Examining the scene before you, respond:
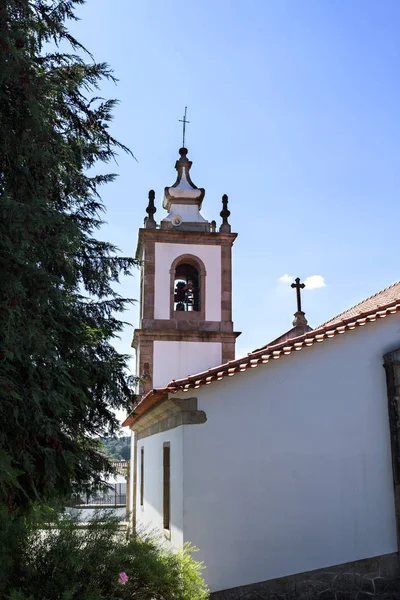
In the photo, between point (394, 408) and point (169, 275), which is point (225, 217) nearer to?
point (169, 275)

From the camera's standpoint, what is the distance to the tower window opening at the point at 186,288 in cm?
1989

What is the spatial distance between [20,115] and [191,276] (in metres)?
14.3

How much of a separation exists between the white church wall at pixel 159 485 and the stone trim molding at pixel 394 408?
307cm

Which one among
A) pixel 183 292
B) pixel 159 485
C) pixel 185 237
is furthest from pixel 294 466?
pixel 185 237

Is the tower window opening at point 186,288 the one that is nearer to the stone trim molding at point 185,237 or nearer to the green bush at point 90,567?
the stone trim molding at point 185,237

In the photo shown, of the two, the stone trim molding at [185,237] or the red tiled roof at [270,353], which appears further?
the stone trim molding at [185,237]

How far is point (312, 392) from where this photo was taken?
8773 millimetres

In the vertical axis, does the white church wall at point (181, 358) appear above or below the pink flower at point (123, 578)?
above

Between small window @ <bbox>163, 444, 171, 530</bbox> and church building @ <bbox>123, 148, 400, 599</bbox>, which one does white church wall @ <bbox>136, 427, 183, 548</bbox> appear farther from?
small window @ <bbox>163, 444, 171, 530</bbox>

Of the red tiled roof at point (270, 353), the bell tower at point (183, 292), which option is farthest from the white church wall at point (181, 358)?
the red tiled roof at point (270, 353)

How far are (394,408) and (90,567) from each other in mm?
5400

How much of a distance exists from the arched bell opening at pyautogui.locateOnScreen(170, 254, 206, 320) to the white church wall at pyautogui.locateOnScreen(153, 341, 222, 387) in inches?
38.2

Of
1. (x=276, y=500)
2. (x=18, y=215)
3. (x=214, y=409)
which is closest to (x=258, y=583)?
(x=276, y=500)

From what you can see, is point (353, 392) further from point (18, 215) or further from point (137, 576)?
point (18, 215)
